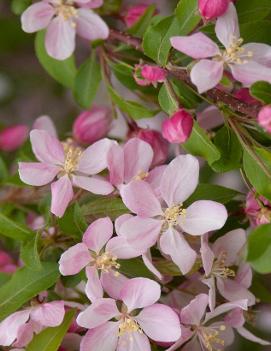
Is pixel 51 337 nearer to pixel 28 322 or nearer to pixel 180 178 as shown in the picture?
pixel 28 322

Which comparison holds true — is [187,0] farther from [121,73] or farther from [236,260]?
[236,260]

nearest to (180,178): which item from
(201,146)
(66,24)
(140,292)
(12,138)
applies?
(201,146)

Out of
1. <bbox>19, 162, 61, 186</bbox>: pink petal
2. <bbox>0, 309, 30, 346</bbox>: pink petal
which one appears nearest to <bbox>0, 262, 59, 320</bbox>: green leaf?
<bbox>0, 309, 30, 346</bbox>: pink petal

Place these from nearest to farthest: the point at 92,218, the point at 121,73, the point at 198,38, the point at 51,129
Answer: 1. the point at 198,38
2. the point at 92,218
3. the point at 121,73
4. the point at 51,129

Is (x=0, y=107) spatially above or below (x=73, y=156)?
below

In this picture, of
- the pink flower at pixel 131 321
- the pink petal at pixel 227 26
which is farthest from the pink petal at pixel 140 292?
the pink petal at pixel 227 26

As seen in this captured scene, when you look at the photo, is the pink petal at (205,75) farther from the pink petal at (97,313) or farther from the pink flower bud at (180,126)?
the pink petal at (97,313)

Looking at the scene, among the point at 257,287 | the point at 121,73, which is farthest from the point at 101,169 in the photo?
the point at 257,287

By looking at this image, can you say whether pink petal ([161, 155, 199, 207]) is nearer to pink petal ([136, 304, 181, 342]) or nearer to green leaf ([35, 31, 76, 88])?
pink petal ([136, 304, 181, 342])
